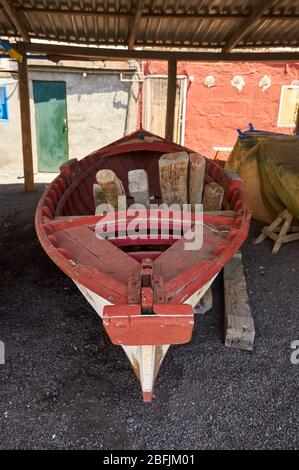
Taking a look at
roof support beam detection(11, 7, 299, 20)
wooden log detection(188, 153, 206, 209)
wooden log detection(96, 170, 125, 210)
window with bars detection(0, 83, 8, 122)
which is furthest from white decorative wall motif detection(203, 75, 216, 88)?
wooden log detection(96, 170, 125, 210)

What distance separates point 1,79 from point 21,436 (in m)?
10.7

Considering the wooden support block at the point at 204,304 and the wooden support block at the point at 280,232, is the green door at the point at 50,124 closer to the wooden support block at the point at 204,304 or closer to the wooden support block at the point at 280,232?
the wooden support block at the point at 280,232

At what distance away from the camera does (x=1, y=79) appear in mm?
10867

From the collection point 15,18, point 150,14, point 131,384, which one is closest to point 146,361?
point 131,384

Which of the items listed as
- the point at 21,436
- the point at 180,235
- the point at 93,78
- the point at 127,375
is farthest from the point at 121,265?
the point at 93,78

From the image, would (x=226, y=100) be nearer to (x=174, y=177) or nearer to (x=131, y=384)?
(x=174, y=177)

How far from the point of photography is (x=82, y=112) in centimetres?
1162

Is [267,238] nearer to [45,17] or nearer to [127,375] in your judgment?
[127,375]

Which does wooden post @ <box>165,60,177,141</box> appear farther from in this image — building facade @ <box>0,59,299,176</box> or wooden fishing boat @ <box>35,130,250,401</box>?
wooden fishing boat @ <box>35,130,250,401</box>

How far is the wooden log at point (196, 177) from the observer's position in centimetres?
337

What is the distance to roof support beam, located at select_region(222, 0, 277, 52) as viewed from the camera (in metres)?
5.49

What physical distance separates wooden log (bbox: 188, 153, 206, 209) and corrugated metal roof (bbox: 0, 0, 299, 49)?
3.48m

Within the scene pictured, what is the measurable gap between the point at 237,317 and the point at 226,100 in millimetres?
9799

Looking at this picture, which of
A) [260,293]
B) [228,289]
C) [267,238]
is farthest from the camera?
[267,238]
